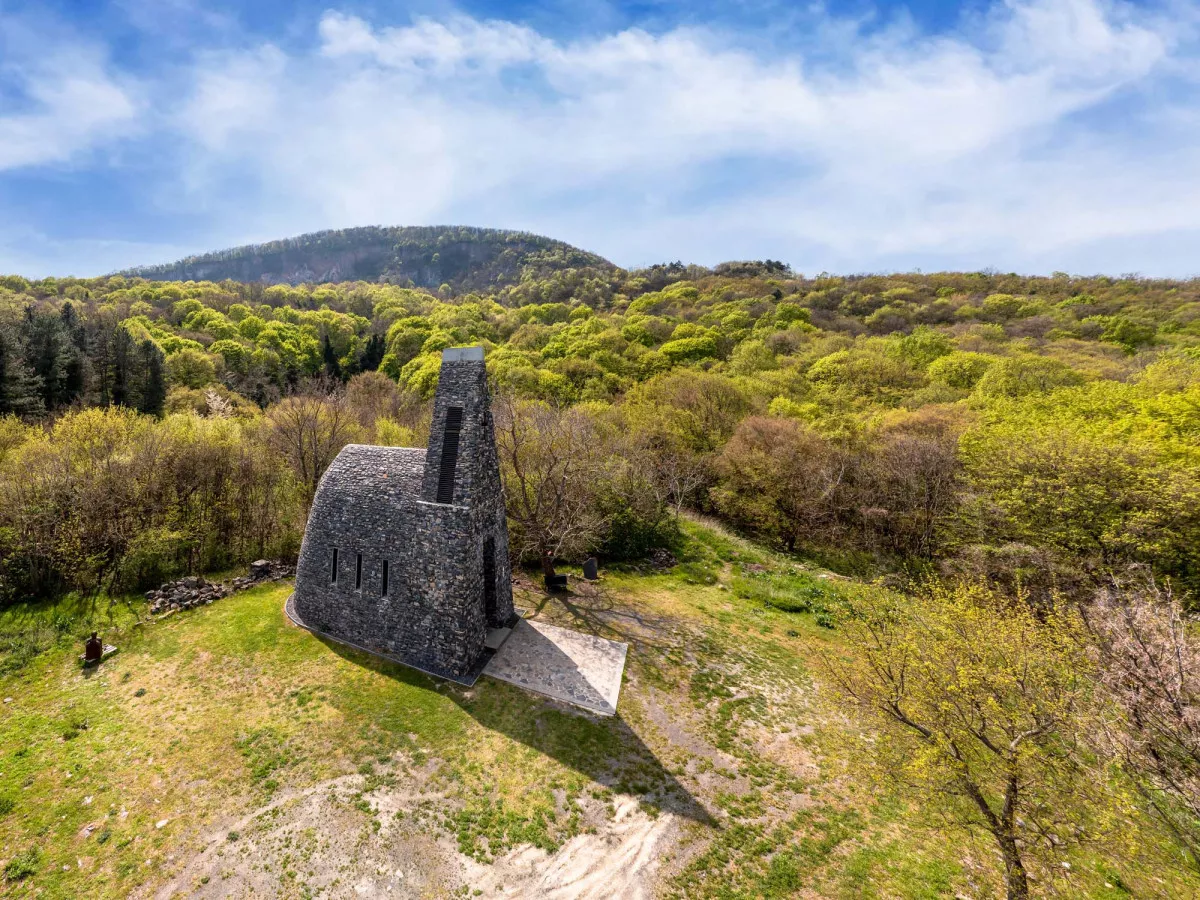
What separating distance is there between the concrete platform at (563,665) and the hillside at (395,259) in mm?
117836

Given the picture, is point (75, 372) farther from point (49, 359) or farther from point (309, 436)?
point (309, 436)

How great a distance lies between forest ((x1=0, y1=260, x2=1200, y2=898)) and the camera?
27.9 ft

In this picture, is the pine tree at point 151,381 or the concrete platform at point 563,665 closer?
the concrete platform at point 563,665

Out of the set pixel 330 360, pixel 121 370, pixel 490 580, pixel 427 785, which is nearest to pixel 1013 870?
pixel 427 785

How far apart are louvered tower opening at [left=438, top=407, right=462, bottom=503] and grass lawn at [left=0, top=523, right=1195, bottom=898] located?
6067 millimetres

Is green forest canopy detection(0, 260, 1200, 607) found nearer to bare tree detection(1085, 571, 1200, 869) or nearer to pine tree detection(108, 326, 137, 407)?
pine tree detection(108, 326, 137, 407)

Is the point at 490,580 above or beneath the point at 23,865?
above

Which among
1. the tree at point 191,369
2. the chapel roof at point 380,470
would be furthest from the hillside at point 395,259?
the chapel roof at point 380,470

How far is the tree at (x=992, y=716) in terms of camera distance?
24.3 ft

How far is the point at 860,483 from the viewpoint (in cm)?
2534

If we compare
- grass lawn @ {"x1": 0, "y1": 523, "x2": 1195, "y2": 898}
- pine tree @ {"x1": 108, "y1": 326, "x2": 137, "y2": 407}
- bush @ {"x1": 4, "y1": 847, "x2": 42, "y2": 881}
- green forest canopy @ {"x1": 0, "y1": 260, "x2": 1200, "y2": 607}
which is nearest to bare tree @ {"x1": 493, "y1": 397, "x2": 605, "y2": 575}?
green forest canopy @ {"x1": 0, "y1": 260, "x2": 1200, "y2": 607}

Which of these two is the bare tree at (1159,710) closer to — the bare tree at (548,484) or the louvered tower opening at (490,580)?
the louvered tower opening at (490,580)

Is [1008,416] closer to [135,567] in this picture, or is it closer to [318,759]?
[318,759]

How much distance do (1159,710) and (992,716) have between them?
3.35 m
